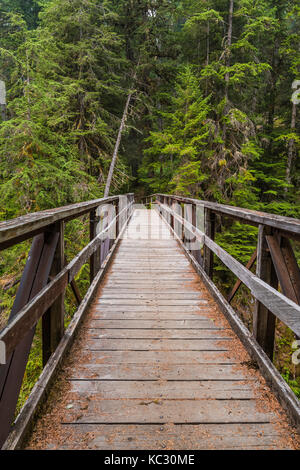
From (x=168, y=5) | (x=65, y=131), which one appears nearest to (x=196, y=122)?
(x=65, y=131)

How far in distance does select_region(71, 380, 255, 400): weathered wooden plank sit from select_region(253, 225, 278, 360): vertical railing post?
43 centimetres

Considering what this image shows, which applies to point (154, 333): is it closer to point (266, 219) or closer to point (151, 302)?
point (151, 302)

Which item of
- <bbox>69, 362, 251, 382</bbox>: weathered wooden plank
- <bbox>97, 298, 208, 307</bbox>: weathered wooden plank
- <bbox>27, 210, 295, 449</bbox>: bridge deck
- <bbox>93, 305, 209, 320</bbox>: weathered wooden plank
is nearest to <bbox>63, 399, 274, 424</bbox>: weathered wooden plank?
<bbox>27, 210, 295, 449</bbox>: bridge deck

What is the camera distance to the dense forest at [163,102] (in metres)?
9.30

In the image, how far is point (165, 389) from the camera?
2.07 m

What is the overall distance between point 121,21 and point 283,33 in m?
10.3

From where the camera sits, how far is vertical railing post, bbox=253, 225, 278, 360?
2.38 meters

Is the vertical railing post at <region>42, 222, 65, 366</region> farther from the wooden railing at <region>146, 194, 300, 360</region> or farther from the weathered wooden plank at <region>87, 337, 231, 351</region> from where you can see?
the wooden railing at <region>146, 194, 300, 360</region>

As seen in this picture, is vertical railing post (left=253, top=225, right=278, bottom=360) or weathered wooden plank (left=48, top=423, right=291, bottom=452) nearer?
weathered wooden plank (left=48, top=423, right=291, bottom=452)

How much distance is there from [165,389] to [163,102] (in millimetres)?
21479

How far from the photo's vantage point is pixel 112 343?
2.70 m

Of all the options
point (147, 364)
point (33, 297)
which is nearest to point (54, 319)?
point (33, 297)

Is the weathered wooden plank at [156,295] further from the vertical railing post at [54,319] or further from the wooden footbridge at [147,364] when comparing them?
the vertical railing post at [54,319]

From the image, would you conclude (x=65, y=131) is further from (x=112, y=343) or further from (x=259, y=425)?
(x=259, y=425)
